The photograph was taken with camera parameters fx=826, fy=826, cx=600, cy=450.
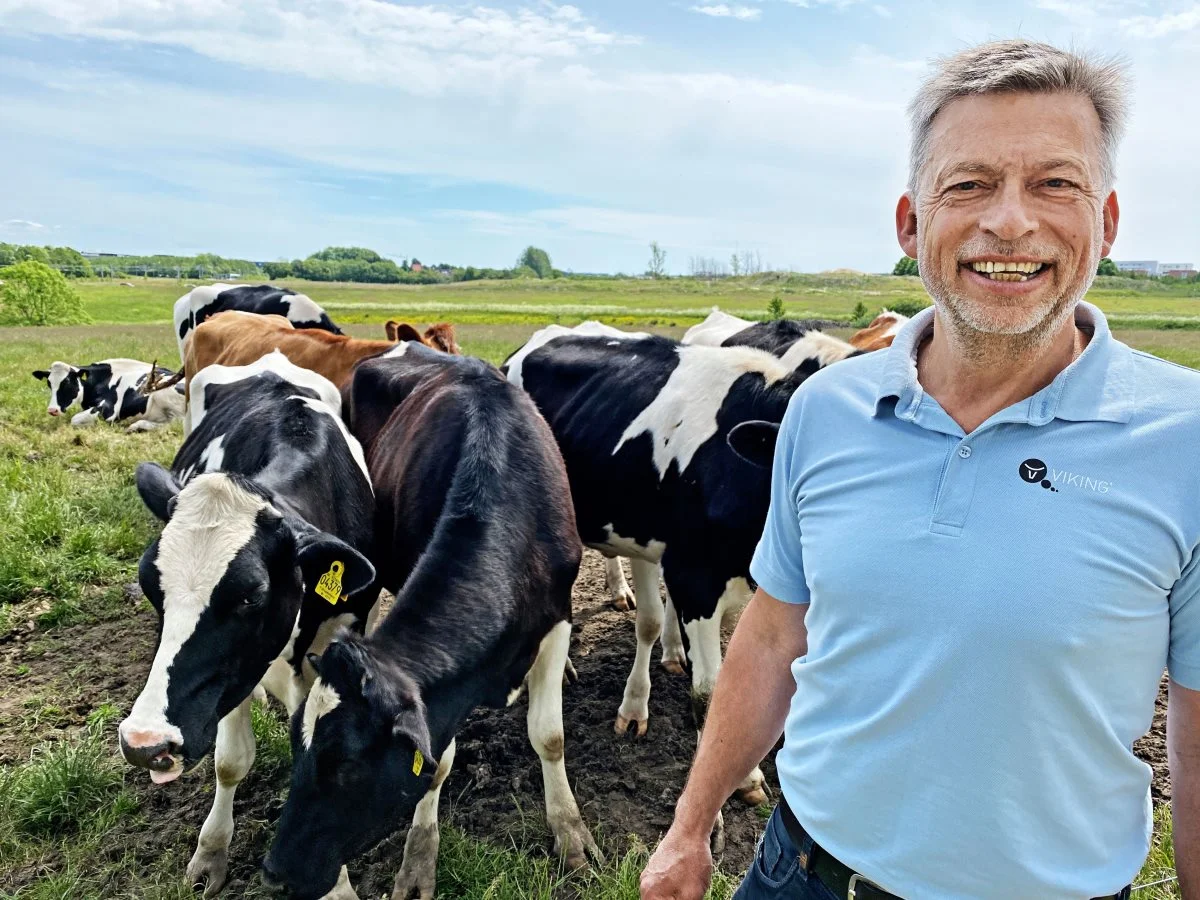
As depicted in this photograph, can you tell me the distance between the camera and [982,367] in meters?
1.64

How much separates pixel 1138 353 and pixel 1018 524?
0.47 meters

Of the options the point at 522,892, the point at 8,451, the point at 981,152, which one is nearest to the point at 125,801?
the point at 522,892

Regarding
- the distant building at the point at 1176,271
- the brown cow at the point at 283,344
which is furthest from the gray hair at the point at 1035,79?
the distant building at the point at 1176,271

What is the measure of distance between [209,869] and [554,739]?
159 cm

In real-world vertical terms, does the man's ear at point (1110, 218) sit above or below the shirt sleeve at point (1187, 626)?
above

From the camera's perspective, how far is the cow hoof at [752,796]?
4.11m

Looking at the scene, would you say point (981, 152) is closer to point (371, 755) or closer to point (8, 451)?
point (371, 755)

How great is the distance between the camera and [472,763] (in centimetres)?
438

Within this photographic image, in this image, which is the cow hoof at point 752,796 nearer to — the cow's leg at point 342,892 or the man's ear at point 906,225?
the cow's leg at point 342,892

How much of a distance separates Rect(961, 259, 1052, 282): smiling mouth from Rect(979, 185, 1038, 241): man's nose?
0.17ft

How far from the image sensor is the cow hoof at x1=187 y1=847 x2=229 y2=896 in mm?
3553

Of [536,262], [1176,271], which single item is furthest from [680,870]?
[536,262]

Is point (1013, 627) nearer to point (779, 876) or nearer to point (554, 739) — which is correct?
point (779, 876)

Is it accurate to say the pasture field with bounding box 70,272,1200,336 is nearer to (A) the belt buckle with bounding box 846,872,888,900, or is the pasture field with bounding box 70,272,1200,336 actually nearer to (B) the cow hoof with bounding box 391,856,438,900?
(B) the cow hoof with bounding box 391,856,438,900
